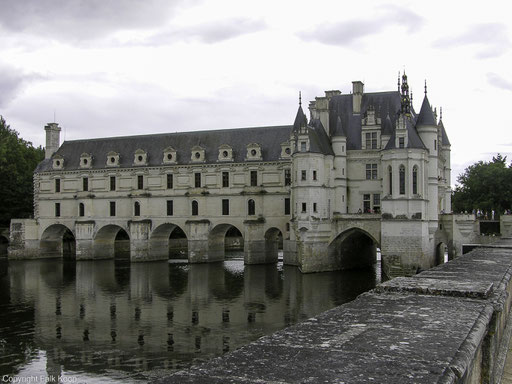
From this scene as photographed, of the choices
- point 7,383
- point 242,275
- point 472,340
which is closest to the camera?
point 472,340

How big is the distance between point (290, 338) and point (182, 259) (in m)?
48.4

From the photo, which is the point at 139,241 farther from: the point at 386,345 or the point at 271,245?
the point at 386,345

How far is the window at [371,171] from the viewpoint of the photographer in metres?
43.1

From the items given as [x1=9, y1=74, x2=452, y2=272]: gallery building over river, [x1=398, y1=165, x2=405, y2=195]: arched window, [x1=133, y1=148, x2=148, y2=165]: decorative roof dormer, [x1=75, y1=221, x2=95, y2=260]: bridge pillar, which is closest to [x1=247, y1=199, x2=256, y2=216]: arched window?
[x1=9, y1=74, x2=452, y2=272]: gallery building over river

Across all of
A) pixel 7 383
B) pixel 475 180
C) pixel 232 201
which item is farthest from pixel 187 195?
pixel 7 383

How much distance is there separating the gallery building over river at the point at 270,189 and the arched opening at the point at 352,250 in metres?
0.16

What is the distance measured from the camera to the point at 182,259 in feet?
179

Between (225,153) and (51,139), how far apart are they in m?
21.4

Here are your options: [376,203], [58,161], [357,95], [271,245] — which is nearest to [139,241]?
[271,245]

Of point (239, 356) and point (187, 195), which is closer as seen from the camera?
point (239, 356)

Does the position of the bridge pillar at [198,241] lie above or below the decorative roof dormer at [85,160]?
below

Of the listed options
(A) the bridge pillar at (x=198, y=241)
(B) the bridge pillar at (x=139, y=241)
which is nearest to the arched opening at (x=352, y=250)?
(A) the bridge pillar at (x=198, y=241)

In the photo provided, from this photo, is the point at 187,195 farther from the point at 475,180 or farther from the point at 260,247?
the point at 475,180

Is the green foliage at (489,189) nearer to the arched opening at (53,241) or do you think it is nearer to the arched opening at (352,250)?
the arched opening at (352,250)
